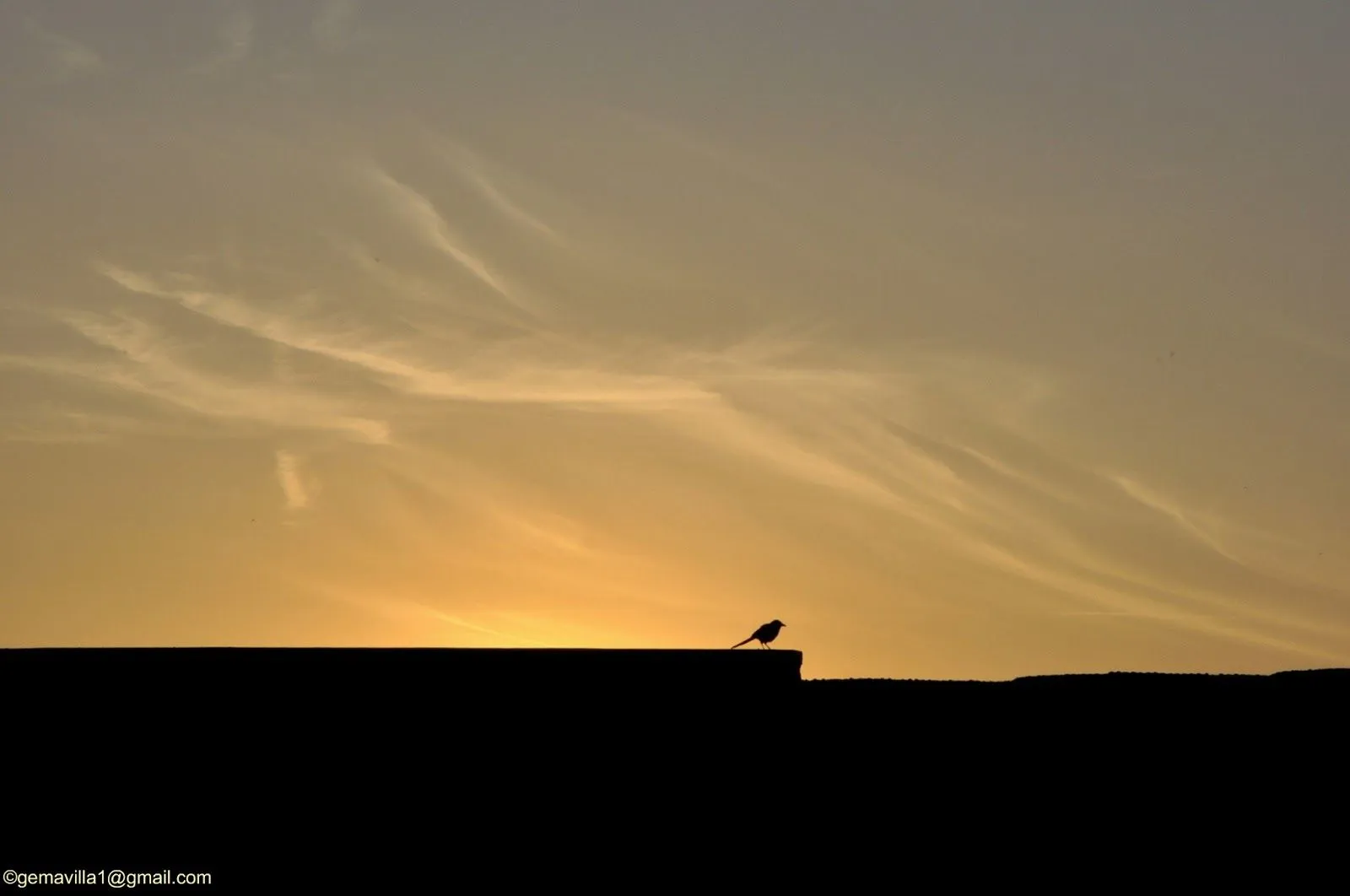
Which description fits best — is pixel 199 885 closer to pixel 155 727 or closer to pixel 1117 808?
pixel 155 727

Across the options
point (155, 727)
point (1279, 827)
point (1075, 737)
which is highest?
point (155, 727)

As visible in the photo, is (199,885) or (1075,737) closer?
(199,885)

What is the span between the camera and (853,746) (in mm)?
13305

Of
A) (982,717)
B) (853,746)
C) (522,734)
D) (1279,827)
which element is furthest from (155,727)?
(1279,827)

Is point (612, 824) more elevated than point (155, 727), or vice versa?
point (155, 727)

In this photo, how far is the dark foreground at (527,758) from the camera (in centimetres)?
1292

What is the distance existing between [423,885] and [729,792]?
2129 mm

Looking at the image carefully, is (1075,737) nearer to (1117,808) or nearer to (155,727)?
(1117,808)

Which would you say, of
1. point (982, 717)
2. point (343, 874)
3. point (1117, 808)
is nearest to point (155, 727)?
point (343, 874)

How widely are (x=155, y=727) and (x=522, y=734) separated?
8.24ft

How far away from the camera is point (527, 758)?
1310cm

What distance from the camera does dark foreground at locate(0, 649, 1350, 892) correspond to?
1292cm

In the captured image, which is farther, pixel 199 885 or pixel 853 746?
pixel 853 746

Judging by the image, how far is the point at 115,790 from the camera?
12992 millimetres
